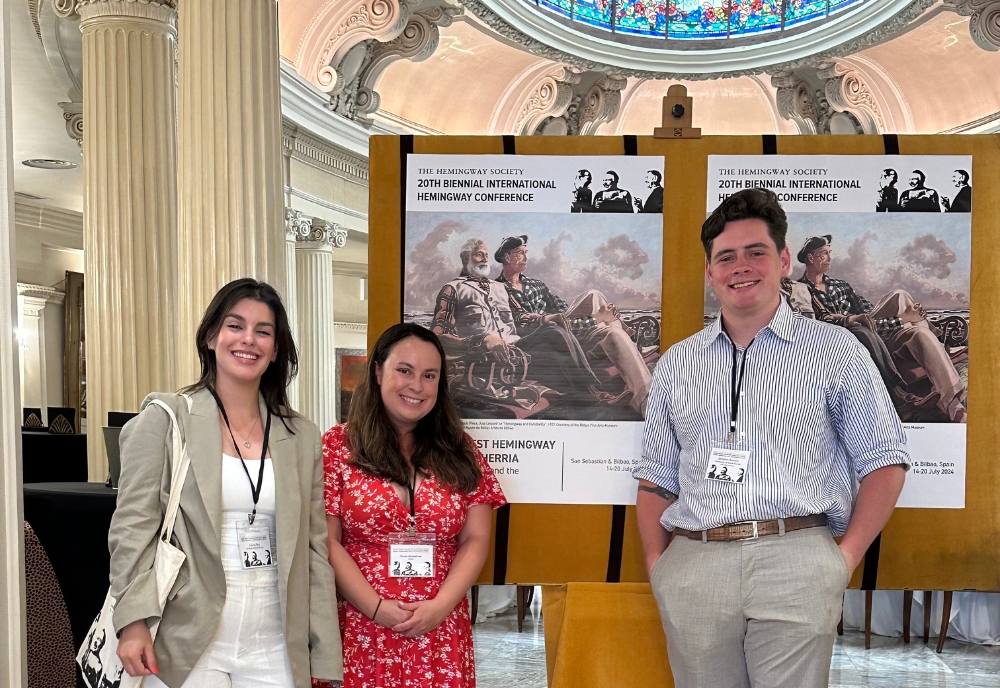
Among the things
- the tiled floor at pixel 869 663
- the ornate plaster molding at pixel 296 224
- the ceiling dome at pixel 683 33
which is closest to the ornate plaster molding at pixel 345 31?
the ceiling dome at pixel 683 33

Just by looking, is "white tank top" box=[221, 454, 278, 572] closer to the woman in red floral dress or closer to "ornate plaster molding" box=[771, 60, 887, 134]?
the woman in red floral dress

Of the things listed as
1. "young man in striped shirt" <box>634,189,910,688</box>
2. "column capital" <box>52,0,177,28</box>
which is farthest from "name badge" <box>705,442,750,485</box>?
"column capital" <box>52,0,177,28</box>

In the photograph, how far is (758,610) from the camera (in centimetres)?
262

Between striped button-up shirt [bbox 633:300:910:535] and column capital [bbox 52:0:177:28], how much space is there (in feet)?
19.2

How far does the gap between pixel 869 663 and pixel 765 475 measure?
4501mm

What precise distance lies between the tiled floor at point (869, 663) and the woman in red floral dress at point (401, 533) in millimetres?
3154

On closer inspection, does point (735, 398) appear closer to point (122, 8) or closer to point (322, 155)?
point (122, 8)

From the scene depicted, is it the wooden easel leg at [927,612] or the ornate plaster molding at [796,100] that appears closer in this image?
the wooden easel leg at [927,612]

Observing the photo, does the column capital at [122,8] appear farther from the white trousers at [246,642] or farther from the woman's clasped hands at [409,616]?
the woman's clasped hands at [409,616]

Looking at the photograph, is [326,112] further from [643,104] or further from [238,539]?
[238,539]

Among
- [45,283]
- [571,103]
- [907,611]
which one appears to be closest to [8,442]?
[907,611]

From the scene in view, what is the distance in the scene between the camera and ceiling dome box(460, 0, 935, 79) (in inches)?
543

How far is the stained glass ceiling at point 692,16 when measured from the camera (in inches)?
586

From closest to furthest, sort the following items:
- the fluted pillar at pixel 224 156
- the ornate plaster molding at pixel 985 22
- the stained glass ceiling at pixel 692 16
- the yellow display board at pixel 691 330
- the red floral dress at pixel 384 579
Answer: the red floral dress at pixel 384 579 < the yellow display board at pixel 691 330 < the fluted pillar at pixel 224 156 < the ornate plaster molding at pixel 985 22 < the stained glass ceiling at pixel 692 16
